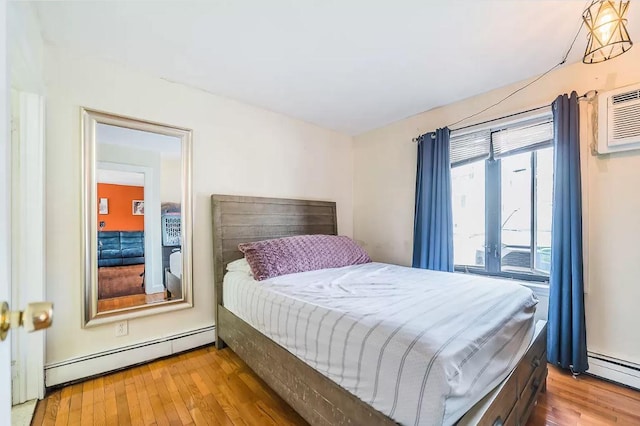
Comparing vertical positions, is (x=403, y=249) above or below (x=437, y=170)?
below

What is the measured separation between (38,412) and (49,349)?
14.3 inches

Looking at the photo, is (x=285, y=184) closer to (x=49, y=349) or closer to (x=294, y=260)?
(x=294, y=260)

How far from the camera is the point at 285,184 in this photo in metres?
3.04

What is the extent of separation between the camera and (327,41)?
1827 mm

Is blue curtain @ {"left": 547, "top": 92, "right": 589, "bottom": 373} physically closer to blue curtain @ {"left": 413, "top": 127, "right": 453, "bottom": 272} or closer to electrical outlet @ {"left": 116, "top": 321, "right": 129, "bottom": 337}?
blue curtain @ {"left": 413, "top": 127, "right": 453, "bottom": 272}

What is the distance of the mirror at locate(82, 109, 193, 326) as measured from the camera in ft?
6.47

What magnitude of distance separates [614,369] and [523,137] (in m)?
1.77

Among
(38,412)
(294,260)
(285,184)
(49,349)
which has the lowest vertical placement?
(38,412)

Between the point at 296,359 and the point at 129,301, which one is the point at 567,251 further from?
the point at 129,301

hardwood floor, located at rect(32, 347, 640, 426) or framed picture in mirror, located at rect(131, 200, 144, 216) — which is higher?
framed picture in mirror, located at rect(131, 200, 144, 216)

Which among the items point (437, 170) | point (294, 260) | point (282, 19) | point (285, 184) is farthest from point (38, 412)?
point (437, 170)

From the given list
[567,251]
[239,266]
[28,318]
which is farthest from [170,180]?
[567,251]

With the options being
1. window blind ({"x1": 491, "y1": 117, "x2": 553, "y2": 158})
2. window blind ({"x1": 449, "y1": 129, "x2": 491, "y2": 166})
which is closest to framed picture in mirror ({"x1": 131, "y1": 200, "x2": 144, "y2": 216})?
window blind ({"x1": 449, "y1": 129, "x2": 491, "y2": 166})

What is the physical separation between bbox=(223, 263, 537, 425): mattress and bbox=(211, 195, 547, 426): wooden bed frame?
0.05 metres
